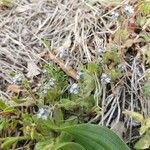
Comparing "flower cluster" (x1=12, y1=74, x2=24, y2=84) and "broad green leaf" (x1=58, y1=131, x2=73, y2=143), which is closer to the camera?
"broad green leaf" (x1=58, y1=131, x2=73, y2=143)

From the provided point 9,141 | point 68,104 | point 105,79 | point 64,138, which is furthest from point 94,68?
point 9,141

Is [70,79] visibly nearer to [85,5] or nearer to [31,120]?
[31,120]

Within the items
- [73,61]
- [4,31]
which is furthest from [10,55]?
[73,61]

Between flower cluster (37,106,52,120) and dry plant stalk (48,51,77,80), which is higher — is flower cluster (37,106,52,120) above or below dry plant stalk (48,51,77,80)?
below

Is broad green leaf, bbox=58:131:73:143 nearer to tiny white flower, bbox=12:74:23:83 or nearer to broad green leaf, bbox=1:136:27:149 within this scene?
broad green leaf, bbox=1:136:27:149

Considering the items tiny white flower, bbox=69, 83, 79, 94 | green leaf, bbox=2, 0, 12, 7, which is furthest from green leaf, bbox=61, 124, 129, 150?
green leaf, bbox=2, 0, 12, 7

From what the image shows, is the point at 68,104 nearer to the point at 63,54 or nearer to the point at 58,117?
the point at 58,117

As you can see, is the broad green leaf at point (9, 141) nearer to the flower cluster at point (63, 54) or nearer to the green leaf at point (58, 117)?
the green leaf at point (58, 117)

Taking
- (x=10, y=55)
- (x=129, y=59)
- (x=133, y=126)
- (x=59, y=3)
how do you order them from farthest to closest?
(x=59, y=3) → (x=10, y=55) → (x=129, y=59) → (x=133, y=126)
